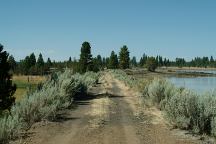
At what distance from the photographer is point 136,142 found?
40.8ft

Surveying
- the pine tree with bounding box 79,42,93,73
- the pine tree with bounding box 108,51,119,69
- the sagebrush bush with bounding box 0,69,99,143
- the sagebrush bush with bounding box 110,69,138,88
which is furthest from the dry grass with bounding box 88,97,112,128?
the pine tree with bounding box 108,51,119,69

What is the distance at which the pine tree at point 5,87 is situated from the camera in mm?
23547

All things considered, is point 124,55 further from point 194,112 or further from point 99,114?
point 194,112

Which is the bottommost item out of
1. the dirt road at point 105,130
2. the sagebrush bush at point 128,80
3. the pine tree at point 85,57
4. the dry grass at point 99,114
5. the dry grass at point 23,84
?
the dry grass at point 23,84

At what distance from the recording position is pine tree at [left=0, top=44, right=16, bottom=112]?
23.5 meters

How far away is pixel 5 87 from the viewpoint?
23812 mm

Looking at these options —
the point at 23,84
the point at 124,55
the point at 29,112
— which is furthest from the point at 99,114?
the point at 124,55

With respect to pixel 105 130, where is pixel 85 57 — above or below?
above

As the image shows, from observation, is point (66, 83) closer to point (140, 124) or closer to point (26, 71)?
point (140, 124)

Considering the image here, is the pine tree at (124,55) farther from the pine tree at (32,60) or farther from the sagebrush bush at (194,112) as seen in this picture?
the sagebrush bush at (194,112)

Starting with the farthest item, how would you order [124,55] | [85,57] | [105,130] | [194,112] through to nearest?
1. [124,55]
2. [85,57]
3. [105,130]
4. [194,112]

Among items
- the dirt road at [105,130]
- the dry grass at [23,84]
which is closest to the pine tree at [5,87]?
the dirt road at [105,130]

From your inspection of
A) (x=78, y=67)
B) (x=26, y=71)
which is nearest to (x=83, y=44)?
(x=78, y=67)

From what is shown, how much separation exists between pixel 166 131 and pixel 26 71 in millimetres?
116092
